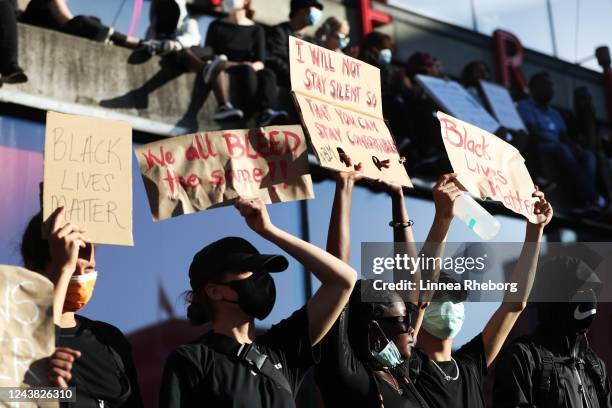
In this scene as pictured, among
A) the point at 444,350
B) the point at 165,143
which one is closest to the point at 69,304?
the point at 165,143

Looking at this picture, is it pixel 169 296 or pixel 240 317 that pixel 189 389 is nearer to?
pixel 240 317

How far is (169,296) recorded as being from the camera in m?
→ 7.08

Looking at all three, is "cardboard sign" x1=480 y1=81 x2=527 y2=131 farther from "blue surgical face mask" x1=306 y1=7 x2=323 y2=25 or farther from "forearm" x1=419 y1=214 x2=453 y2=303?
"forearm" x1=419 y1=214 x2=453 y2=303

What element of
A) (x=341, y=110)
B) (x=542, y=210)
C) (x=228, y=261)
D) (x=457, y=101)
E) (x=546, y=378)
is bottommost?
(x=546, y=378)

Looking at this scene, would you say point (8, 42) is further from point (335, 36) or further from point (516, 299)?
point (516, 299)

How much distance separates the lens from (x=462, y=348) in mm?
4578

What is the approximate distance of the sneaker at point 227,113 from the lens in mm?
7562

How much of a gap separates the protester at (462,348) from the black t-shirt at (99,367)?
1.24 m

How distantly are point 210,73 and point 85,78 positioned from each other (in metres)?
0.87

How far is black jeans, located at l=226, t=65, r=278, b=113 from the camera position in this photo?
300 inches

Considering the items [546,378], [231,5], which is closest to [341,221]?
[546,378]

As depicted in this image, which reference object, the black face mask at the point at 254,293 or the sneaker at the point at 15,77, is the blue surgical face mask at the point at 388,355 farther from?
the sneaker at the point at 15,77

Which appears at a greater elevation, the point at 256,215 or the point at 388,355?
the point at 256,215

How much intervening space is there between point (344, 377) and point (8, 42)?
11.4 feet
